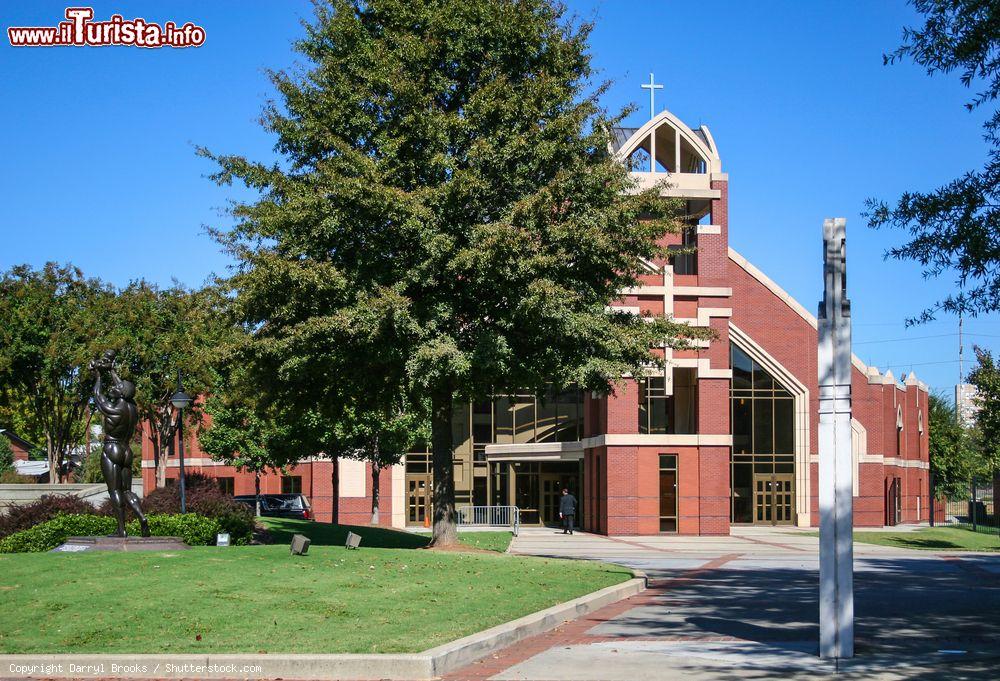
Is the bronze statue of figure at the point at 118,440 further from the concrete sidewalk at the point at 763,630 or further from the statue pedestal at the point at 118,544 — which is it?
the concrete sidewalk at the point at 763,630

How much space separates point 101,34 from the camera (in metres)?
22.6

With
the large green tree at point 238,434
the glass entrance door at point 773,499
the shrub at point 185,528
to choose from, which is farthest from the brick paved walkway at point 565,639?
the glass entrance door at point 773,499

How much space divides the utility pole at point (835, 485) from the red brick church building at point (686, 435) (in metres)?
32.6

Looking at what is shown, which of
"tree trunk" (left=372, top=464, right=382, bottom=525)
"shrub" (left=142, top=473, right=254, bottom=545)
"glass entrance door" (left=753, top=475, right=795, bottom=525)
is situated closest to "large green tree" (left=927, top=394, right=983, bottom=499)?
"glass entrance door" (left=753, top=475, right=795, bottom=525)

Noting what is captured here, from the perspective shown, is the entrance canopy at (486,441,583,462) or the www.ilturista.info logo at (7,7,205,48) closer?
the www.ilturista.info logo at (7,7,205,48)

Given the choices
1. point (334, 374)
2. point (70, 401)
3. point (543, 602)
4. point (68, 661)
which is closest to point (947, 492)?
point (70, 401)

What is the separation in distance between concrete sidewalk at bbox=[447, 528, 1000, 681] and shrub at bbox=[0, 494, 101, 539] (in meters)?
11.7

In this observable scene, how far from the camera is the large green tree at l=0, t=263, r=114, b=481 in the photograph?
38997 mm

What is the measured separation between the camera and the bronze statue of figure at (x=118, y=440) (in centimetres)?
1950

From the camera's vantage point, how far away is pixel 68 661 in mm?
10727

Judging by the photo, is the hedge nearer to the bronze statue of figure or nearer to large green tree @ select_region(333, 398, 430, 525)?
the bronze statue of figure

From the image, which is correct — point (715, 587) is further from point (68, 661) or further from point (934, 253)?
point (68, 661)

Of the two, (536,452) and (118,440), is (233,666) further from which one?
(536,452)

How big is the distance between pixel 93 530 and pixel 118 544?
6.04ft
